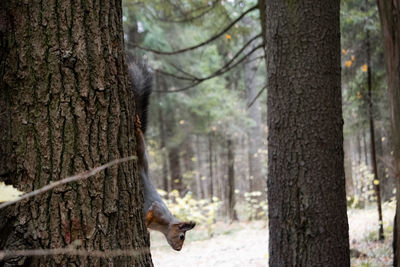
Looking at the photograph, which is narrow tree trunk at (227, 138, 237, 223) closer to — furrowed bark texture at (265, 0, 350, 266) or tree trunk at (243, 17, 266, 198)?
tree trunk at (243, 17, 266, 198)

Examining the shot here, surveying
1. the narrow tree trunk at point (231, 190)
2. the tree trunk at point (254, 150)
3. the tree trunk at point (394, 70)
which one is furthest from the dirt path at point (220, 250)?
the tree trunk at point (254, 150)

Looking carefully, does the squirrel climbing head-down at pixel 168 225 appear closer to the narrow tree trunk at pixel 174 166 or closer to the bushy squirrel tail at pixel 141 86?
the bushy squirrel tail at pixel 141 86

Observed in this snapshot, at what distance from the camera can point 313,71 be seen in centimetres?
272

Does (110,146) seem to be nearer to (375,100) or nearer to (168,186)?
(375,100)

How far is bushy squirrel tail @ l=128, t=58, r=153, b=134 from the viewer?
2213 mm

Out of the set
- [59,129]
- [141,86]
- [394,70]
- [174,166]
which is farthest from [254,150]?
[59,129]

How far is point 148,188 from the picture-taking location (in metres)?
2.34

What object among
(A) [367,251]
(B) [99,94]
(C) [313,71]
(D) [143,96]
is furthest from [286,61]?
(A) [367,251]

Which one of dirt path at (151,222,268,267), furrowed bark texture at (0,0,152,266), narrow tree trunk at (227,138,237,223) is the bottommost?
dirt path at (151,222,268,267)

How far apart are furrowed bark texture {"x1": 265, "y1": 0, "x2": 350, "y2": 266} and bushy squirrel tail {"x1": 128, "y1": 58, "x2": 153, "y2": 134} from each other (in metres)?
1.03

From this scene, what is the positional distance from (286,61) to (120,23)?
1.56 metres

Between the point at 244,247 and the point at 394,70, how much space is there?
4.78m

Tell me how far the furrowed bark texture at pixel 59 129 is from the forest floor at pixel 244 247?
3.51m

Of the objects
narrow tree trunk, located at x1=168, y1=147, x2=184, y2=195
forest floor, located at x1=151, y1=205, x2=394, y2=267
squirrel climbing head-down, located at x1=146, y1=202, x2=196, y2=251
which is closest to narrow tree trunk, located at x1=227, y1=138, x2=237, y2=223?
forest floor, located at x1=151, y1=205, x2=394, y2=267
